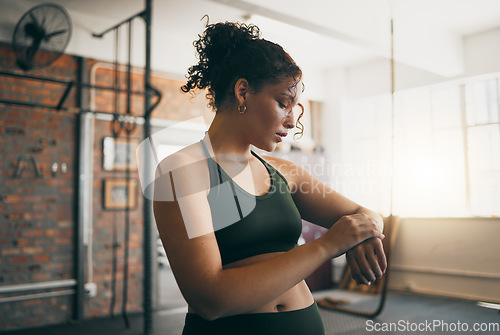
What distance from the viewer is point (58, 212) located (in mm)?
4262

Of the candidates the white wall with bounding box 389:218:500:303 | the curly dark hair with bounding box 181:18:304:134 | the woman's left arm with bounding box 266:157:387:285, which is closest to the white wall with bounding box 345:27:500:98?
the white wall with bounding box 389:218:500:303

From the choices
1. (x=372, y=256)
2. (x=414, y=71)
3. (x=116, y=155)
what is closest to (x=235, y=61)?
(x=372, y=256)

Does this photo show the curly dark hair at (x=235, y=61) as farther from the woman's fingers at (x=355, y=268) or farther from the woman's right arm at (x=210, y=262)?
the woman's fingers at (x=355, y=268)

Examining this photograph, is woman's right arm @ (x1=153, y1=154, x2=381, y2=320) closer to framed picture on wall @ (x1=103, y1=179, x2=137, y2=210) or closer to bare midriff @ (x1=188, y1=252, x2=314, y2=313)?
bare midriff @ (x1=188, y1=252, x2=314, y2=313)

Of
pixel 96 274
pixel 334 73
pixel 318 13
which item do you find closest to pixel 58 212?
pixel 96 274

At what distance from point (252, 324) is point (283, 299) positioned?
0.09m

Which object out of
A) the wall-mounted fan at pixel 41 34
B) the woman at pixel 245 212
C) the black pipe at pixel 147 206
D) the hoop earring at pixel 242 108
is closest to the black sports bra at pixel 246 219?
the woman at pixel 245 212

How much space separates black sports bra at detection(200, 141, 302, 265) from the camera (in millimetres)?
822

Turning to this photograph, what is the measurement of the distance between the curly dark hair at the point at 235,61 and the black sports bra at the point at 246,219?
157mm

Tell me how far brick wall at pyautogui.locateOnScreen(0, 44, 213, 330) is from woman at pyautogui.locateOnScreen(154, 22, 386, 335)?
3.71 metres

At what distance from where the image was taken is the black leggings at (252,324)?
0.85 m

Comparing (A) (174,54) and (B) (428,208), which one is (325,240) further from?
(B) (428,208)

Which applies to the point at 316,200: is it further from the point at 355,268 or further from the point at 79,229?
the point at 79,229

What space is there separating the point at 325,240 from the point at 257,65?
15.2 inches
